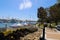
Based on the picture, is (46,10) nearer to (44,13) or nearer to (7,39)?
(44,13)

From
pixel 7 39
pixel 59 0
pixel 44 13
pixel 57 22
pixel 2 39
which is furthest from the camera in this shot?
pixel 44 13

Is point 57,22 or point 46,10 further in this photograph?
point 46,10

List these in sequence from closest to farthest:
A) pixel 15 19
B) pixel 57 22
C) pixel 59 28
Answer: pixel 59 28
pixel 57 22
pixel 15 19

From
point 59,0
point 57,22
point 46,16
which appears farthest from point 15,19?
point 59,0

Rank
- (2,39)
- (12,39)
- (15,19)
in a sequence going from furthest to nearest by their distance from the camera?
(15,19) → (12,39) → (2,39)

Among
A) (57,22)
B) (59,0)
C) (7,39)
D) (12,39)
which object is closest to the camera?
(7,39)

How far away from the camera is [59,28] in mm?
36781

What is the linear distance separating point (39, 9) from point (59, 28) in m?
48.0

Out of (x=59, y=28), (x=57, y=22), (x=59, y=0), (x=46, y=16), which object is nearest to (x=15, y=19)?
(x=46, y=16)

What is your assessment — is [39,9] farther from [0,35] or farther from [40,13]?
[0,35]

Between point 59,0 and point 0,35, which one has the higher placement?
point 59,0

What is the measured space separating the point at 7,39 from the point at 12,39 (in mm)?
963

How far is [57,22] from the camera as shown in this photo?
6153cm

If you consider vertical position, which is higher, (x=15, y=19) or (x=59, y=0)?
(x=59, y=0)
